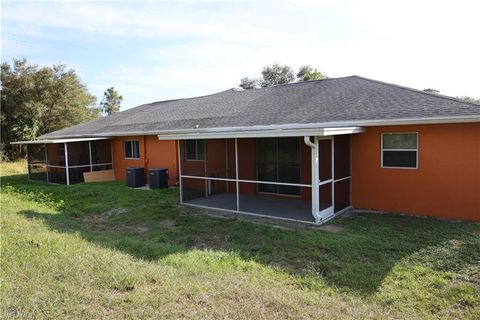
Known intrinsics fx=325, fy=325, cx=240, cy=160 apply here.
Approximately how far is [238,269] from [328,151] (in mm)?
4553

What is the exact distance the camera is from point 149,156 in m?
14.8

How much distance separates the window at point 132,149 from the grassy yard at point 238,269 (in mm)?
7434

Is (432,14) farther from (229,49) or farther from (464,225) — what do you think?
(229,49)

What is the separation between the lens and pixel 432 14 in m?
8.90

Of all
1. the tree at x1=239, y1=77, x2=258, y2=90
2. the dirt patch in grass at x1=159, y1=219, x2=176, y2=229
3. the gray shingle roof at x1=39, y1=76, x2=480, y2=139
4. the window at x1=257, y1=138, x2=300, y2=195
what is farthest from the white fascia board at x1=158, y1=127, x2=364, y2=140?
the tree at x1=239, y1=77, x2=258, y2=90

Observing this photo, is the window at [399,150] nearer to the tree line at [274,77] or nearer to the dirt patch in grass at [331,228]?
the dirt patch in grass at [331,228]

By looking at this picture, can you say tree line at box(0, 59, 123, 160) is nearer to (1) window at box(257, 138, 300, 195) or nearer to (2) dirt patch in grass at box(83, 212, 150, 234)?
(2) dirt patch in grass at box(83, 212, 150, 234)

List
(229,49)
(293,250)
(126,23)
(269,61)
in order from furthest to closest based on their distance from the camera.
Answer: (269,61) → (229,49) → (126,23) → (293,250)

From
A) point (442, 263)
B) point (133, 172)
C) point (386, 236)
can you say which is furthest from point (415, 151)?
point (133, 172)

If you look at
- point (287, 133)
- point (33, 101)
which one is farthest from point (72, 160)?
point (33, 101)

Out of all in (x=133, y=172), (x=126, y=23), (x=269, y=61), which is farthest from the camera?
(x=269, y=61)

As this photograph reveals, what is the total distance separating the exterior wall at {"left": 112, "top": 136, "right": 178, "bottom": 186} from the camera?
544 inches

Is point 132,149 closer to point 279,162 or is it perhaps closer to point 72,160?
point 72,160

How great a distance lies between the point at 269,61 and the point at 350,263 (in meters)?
46.3
